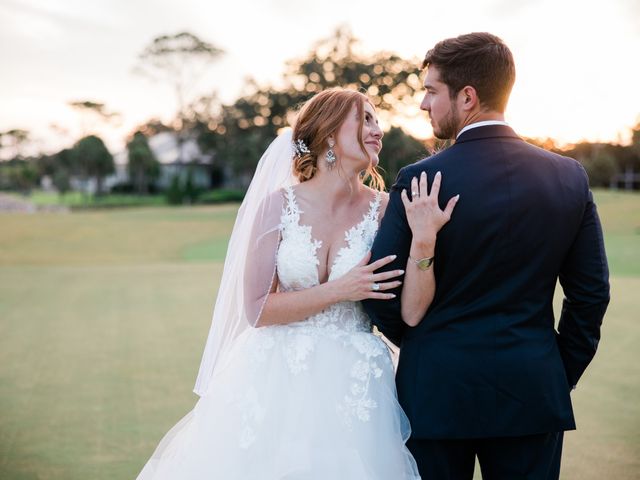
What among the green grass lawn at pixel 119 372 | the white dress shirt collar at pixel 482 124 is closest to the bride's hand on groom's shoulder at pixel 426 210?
the white dress shirt collar at pixel 482 124

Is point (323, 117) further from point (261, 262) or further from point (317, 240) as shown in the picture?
point (261, 262)

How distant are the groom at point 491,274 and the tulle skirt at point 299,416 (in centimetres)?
27

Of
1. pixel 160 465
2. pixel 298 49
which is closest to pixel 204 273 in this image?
pixel 160 465

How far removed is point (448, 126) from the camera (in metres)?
2.33

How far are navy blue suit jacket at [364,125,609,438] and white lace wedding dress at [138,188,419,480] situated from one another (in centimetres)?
35

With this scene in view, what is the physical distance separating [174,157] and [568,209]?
60.6m

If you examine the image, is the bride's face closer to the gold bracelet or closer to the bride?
the bride

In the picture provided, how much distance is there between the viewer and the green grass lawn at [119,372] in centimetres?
420

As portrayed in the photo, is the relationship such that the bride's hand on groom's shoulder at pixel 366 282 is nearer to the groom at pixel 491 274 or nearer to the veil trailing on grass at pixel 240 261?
the groom at pixel 491 274

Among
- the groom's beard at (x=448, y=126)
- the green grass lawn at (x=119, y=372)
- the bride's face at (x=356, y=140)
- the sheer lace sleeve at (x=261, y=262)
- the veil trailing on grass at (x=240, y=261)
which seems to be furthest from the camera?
the green grass lawn at (x=119, y=372)

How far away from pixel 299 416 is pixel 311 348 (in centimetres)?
28

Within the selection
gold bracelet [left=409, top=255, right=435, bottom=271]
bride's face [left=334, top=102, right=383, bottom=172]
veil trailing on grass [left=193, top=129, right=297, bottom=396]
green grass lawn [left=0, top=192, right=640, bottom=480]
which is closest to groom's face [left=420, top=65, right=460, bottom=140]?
gold bracelet [left=409, top=255, right=435, bottom=271]

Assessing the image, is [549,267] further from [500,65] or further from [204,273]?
[204,273]

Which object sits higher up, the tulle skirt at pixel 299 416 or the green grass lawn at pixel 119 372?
the tulle skirt at pixel 299 416
